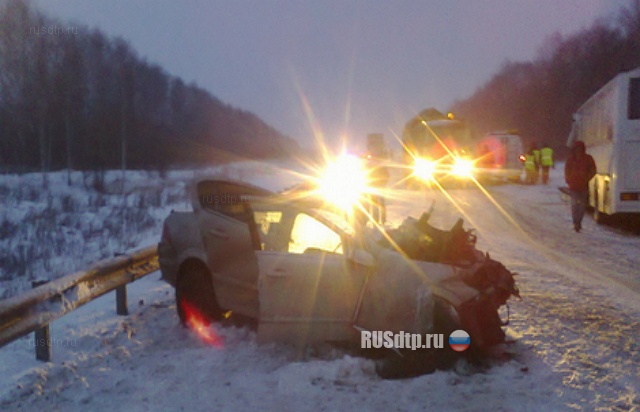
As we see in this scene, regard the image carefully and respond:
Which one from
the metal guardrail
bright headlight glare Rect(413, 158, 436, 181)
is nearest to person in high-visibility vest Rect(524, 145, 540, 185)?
→ bright headlight glare Rect(413, 158, 436, 181)

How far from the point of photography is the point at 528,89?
83.1 metres

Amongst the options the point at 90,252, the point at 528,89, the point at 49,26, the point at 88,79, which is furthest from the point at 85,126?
the point at 528,89

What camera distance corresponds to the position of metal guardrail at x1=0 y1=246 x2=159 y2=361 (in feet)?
15.9

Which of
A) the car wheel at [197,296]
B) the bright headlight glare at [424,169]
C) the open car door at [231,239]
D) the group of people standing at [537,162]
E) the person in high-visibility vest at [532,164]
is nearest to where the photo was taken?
the open car door at [231,239]

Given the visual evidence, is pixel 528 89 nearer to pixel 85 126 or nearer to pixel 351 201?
pixel 85 126

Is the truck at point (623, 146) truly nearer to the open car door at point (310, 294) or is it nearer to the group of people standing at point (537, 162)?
the open car door at point (310, 294)

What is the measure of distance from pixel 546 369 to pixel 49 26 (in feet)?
137

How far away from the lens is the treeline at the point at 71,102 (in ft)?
127

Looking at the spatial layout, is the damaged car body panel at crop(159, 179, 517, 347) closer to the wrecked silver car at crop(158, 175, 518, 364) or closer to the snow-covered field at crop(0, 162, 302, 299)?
the wrecked silver car at crop(158, 175, 518, 364)

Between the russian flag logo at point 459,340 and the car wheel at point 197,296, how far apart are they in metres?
2.53

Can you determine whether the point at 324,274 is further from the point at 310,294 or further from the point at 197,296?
the point at 197,296

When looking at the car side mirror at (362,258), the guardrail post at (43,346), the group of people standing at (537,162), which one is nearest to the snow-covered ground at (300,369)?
the guardrail post at (43,346)

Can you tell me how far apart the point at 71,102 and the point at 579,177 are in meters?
39.9

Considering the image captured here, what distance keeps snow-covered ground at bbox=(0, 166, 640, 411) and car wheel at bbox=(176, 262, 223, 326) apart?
24 centimetres
